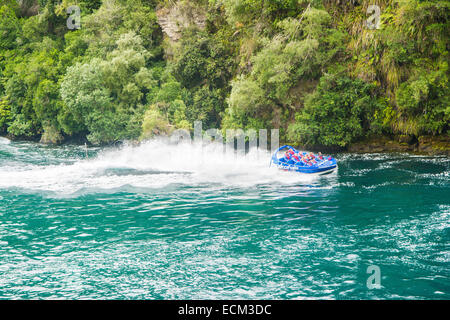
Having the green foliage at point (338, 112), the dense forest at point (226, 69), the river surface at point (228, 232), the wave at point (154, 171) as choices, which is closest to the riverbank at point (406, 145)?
the dense forest at point (226, 69)

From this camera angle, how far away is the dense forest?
34594mm

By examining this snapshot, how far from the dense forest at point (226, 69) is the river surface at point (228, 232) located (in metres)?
4.67

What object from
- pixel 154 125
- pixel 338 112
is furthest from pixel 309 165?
pixel 154 125

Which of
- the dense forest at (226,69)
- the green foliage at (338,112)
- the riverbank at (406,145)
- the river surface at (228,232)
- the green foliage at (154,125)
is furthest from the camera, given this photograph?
the green foliage at (154,125)

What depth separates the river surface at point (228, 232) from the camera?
1484cm

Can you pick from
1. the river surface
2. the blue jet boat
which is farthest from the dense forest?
the blue jet boat

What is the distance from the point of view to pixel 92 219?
2267 cm

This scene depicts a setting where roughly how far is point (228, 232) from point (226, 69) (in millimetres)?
28234

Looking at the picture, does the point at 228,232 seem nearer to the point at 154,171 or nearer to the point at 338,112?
the point at 154,171

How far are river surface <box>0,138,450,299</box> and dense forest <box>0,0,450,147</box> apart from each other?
4666 millimetres

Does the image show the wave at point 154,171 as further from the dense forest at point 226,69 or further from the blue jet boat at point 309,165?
the dense forest at point 226,69
